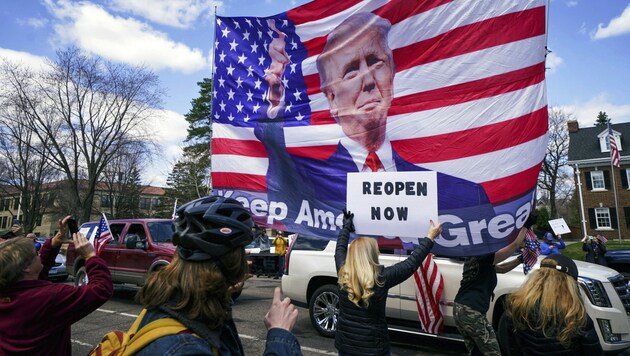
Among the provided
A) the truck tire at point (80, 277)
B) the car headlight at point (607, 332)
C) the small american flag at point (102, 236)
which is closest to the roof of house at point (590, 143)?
the car headlight at point (607, 332)

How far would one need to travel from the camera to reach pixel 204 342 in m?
1.31

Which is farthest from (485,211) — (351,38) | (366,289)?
(351,38)

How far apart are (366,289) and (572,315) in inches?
53.2

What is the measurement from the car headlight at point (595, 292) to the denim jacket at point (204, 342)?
5.61 meters

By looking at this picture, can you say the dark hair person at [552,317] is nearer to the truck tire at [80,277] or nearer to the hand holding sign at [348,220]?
the hand holding sign at [348,220]

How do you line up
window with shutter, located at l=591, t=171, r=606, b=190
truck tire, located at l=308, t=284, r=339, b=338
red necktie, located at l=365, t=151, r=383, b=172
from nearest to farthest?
red necktie, located at l=365, t=151, r=383, b=172
truck tire, located at l=308, t=284, r=339, b=338
window with shutter, located at l=591, t=171, r=606, b=190

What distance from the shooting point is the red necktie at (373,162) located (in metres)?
3.30

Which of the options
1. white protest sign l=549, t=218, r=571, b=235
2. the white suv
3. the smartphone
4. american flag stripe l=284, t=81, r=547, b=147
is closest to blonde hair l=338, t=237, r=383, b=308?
american flag stripe l=284, t=81, r=547, b=147

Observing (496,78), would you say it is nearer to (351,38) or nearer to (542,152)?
(542,152)

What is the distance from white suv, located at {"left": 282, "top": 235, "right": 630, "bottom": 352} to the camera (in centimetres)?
542

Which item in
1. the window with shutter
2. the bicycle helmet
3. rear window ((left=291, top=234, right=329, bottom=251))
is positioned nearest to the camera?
the bicycle helmet

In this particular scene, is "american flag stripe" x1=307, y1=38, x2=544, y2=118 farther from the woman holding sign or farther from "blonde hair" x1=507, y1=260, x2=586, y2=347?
"blonde hair" x1=507, y1=260, x2=586, y2=347

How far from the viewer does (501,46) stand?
2.96 meters

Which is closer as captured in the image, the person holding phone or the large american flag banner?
the person holding phone
